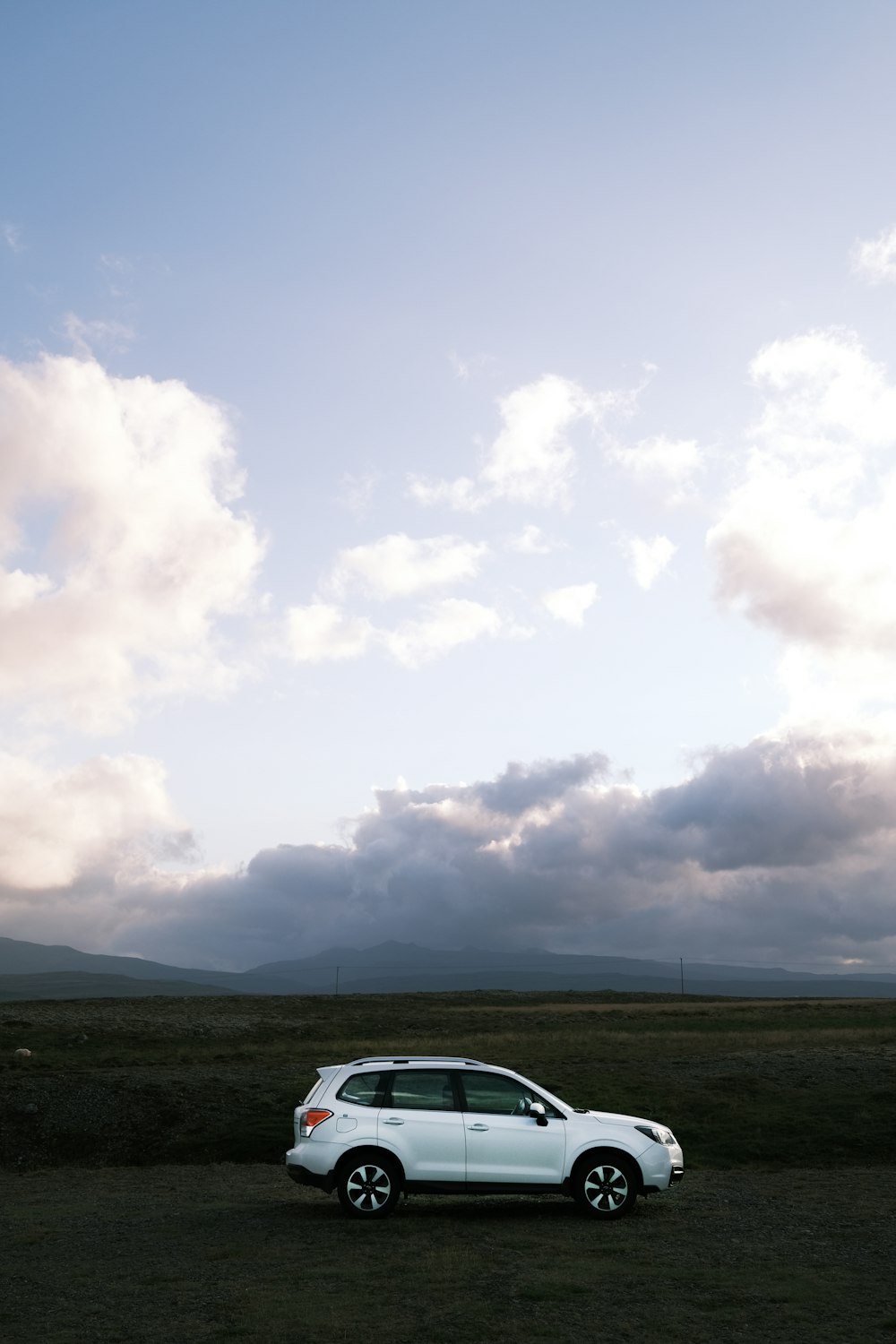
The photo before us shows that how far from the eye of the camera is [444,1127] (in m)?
15.4

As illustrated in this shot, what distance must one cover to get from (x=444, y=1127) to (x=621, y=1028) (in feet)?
136

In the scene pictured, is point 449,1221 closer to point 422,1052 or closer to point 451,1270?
point 451,1270

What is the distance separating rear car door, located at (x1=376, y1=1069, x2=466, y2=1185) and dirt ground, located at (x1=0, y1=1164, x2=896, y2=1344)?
72 centimetres

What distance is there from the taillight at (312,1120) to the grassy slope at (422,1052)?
401 inches

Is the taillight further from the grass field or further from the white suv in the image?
the grass field

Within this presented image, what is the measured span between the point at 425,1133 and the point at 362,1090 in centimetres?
101

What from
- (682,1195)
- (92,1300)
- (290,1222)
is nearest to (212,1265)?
(92,1300)

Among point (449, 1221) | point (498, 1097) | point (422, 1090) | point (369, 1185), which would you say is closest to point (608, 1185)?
point (498, 1097)

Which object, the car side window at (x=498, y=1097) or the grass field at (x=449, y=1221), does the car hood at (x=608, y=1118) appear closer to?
the car side window at (x=498, y=1097)

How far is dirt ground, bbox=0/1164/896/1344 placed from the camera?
1023cm

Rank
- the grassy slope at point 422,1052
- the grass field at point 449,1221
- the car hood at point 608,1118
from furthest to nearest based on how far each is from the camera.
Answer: the grassy slope at point 422,1052 < the car hood at point 608,1118 < the grass field at point 449,1221

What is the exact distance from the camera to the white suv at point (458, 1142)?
15234 millimetres

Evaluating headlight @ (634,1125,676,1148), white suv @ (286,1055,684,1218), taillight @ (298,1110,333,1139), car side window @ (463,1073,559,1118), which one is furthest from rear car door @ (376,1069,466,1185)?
headlight @ (634,1125,676,1148)

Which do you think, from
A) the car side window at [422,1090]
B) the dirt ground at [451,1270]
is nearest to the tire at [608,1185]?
the dirt ground at [451,1270]
